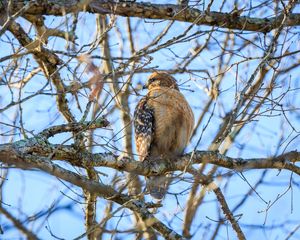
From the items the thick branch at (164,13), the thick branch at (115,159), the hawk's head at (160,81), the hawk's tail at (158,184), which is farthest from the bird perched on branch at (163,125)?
the hawk's tail at (158,184)

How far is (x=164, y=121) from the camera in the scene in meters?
6.50

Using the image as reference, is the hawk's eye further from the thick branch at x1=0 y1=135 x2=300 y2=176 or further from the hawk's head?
the thick branch at x1=0 y1=135 x2=300 y2=176

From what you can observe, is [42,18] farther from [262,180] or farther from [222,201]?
[262,180]

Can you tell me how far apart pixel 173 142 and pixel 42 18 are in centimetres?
176

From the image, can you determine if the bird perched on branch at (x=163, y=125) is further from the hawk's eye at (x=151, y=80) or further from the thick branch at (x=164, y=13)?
the thick branch at (x=164, y=13)

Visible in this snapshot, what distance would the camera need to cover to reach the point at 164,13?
232 inches

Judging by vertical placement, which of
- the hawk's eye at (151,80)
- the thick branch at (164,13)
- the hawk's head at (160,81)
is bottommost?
the thick branch at (164,13)

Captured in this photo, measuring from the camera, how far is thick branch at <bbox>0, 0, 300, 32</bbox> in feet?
18.4

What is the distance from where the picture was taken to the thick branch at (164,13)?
5.61 meters

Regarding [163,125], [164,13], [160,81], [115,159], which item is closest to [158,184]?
[115,159]

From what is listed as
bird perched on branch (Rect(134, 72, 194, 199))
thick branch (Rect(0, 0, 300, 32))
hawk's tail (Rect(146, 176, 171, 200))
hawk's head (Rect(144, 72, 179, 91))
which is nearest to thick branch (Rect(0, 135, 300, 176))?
hawk's tail (Rect(146, 176, 171, 200))

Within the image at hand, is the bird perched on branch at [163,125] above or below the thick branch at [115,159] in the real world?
above

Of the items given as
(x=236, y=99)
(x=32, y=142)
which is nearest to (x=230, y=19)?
(x=236, y=99)

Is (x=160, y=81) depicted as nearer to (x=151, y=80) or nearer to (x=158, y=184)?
(x=151, y=80)
